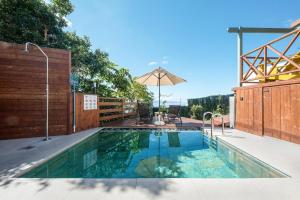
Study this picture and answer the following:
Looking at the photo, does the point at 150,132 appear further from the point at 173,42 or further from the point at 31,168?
the point at 173,42

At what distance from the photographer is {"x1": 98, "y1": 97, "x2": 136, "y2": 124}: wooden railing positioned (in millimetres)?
9734

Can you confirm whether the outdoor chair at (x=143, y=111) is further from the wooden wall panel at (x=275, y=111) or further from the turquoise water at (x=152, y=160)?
the wooden wall panel at (x=275, y=111)

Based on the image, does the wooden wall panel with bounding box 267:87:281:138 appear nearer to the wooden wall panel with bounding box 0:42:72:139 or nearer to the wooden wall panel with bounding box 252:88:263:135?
the wooden wall panel with bounding box 252:88:263:135

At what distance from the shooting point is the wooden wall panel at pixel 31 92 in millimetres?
5977

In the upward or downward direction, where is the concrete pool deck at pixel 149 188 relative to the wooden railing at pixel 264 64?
downward

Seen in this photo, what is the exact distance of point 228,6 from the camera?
35.1 ft

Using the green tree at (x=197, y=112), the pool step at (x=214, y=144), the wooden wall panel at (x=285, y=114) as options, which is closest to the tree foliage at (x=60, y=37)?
the green tree at (x=197, y=112)

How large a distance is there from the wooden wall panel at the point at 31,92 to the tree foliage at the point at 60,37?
9.08 feet

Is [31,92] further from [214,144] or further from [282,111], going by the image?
[282,111]

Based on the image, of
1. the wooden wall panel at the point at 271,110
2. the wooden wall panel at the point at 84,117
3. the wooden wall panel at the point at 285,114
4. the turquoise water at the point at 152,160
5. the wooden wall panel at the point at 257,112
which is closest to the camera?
the turquoise water at the point at 152,160

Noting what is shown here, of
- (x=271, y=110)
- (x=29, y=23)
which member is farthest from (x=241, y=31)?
(x=29, y=23)

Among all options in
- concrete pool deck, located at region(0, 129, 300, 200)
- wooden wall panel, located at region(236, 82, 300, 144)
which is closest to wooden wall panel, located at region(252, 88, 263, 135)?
wooden wall panel, located at region(236, 82, 300, 144)

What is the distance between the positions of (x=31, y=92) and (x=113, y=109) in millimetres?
4880

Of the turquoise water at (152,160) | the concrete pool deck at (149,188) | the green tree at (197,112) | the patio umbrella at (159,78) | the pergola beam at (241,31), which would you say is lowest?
the turquoise water at (152,160)
